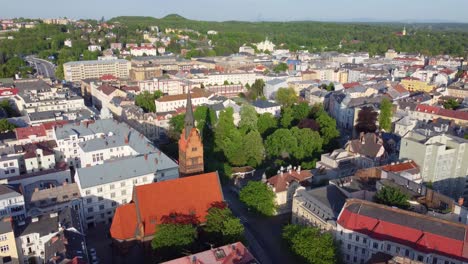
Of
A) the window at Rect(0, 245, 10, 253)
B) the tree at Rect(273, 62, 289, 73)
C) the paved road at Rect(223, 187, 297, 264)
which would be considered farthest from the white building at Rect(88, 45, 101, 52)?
the window at Rect(0, 245, 10, 253)

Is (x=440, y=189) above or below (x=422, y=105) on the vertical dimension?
below

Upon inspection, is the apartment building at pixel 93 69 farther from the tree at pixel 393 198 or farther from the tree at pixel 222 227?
the tree at pixel 393 198

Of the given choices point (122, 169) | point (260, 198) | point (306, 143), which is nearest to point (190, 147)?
point (122, 169)

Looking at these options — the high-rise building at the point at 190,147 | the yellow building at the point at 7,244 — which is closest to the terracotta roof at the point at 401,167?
the high-rise building at the point at 190,147

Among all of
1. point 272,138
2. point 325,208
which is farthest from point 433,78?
point 325,208

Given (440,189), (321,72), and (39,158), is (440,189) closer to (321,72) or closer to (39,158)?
(39,158)

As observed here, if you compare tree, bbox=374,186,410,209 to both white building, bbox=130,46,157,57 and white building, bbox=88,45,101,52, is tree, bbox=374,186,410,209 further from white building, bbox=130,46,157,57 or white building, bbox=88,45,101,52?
white building, bbox=88,45,101,52

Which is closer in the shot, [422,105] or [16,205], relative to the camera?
[16,205]
